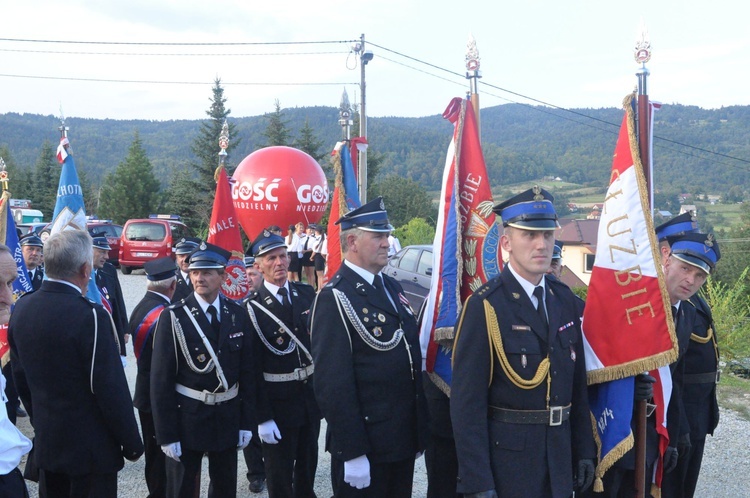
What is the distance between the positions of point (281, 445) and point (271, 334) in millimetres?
777

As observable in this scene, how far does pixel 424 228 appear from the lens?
21312mm

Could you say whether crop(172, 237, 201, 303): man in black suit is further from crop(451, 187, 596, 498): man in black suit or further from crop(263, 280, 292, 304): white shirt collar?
crop(451, 187, 596, 498): man in black suit

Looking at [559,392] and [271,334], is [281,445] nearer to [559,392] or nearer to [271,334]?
[271,334]

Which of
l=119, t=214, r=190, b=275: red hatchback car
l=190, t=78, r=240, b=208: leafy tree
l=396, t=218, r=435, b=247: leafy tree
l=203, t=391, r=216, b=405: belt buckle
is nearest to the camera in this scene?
l=203, t=391, r=216, b=405: belt buckle

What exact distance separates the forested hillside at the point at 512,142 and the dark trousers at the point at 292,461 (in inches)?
787

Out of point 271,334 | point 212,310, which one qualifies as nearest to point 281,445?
point 271,334

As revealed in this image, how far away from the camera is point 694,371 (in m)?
4.15

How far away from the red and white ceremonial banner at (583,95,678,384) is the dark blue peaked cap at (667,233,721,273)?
48 centimetres

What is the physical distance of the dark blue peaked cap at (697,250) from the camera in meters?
3.82

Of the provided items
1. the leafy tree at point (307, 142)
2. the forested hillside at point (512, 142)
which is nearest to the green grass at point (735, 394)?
the forested hillside at point (512, 142)

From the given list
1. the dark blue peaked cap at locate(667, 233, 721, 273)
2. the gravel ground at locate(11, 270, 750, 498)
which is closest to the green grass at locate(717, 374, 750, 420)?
the gravel ground at locate(11, 270, 750, 498)

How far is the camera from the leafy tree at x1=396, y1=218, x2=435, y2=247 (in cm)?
2041

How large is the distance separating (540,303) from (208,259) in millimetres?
2211

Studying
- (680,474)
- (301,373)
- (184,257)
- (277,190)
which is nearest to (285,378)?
(301,373)
